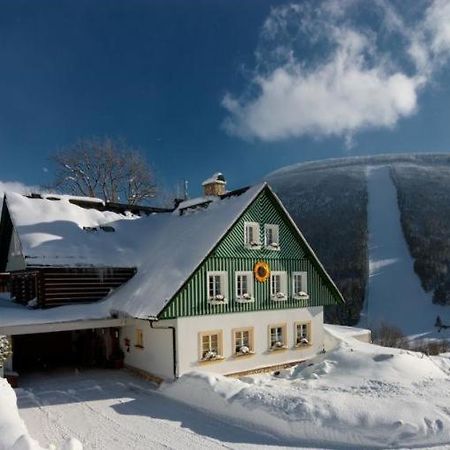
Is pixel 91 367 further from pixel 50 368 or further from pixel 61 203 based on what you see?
pixel 61 203

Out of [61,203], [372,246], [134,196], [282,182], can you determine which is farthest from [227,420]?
[282,182]

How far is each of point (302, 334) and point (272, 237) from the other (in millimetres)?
4907

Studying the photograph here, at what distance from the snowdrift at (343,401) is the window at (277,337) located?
1880 mm

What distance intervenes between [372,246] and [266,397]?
63.2m

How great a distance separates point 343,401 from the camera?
12523mm

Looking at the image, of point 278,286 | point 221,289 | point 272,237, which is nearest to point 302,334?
point 278,286

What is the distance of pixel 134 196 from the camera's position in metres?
36.0

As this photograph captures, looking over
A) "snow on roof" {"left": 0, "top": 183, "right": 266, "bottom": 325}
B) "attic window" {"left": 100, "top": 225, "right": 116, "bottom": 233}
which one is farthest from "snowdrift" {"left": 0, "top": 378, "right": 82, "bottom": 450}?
"attic window" {"left": 100, "top": 225, "right": 116, "bottom": 233}

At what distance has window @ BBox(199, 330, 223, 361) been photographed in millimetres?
→ 16984

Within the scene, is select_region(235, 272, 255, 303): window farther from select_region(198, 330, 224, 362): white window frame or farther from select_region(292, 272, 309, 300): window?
select_region(292, 272, 309, 300): window

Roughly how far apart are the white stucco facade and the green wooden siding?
38cm

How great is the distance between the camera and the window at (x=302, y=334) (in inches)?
804

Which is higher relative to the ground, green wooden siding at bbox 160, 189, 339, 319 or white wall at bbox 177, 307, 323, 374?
green wooden siding at bbox 160, 189, 339, 319

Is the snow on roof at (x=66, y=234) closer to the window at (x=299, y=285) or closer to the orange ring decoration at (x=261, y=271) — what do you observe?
the orange ring decoration at (x=261, y=271)
